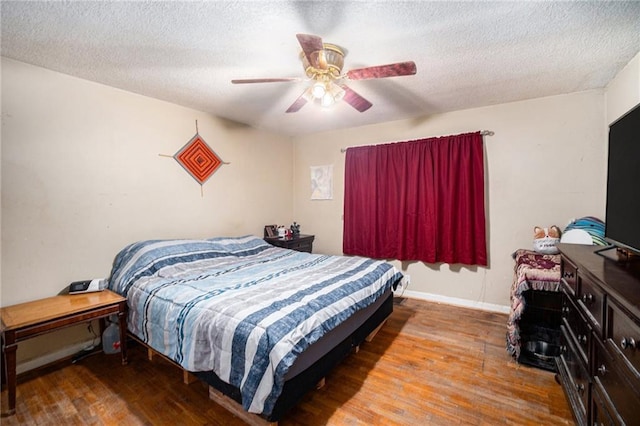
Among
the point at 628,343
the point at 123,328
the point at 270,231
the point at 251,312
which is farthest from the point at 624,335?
the point at 270,231

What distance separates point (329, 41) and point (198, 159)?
2.14 meters

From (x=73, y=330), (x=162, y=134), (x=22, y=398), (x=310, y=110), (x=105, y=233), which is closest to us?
(x=22, y=398)

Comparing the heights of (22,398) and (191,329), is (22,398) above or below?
below

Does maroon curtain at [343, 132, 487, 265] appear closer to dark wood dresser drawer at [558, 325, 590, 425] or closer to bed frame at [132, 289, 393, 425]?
dark wood dresser drawer at [558, 325, 590, 425]

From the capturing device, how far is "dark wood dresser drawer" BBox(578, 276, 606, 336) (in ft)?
3.84

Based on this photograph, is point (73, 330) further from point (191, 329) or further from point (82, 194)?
point (191, 329)

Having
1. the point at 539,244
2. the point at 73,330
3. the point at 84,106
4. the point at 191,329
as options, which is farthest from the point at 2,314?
the point at 539,244

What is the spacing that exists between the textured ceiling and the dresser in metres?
1.42

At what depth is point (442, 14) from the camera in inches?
62.8

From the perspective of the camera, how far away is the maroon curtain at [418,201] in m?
3.23

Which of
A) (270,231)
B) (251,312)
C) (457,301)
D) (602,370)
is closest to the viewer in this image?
(602,370)

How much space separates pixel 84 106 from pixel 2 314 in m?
1.72

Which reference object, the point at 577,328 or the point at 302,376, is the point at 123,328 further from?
the point at 577,328

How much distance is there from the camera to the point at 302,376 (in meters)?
1.59
